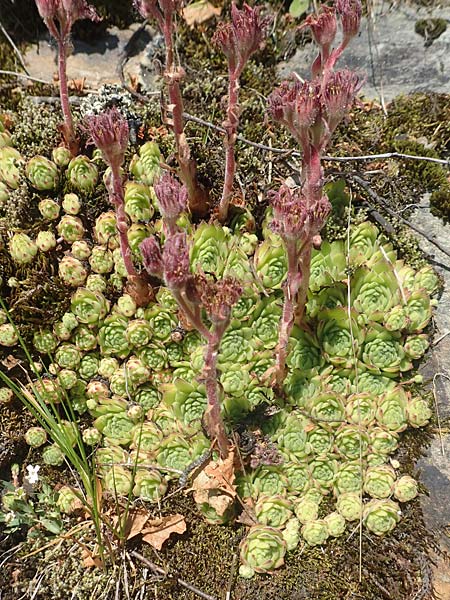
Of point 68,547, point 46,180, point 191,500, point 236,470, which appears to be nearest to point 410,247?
point 236,470

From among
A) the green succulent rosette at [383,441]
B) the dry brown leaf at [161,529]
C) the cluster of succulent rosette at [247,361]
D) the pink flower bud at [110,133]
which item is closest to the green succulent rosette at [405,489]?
the cluster of succulent rosette at [247,361]

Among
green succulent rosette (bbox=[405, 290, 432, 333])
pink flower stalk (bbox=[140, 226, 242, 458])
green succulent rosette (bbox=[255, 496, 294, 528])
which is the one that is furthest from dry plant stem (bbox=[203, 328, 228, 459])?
green succulent rosette (bbox=[405, 290, 432, 333])

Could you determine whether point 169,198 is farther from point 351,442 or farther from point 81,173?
point 351,442

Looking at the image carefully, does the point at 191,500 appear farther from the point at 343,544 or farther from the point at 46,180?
the point at 46,180

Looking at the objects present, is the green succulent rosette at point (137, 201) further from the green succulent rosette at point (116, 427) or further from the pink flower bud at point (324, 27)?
the pink flower bud at point (324, 27)

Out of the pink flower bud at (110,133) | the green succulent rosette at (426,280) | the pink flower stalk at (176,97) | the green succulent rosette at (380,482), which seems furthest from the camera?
the green succulent rosette at (426,280)

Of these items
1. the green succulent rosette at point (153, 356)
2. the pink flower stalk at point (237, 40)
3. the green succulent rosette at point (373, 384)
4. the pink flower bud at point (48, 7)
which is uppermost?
the pink flower bud at point (48, 7)

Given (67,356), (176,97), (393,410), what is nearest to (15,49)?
(176,97)
